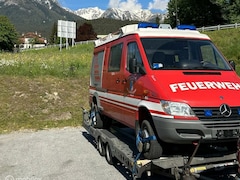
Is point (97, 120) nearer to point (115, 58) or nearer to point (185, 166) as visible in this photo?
point (115, 58)

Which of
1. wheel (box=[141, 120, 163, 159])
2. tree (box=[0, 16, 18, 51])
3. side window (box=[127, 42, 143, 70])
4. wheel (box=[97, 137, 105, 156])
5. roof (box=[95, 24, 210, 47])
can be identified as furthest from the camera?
tree (box=[0, 16, 18, 51])

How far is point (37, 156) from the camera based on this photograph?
25.3ft

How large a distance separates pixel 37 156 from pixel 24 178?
1.59 meters

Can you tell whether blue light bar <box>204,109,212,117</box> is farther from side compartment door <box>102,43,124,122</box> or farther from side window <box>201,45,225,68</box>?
side compartment door <box>102,43,124,122</box>

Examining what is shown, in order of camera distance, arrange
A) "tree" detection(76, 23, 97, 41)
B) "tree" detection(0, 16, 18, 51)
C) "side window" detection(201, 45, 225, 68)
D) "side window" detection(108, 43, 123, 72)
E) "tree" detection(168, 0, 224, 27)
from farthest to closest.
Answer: "tree" detection(0, 16, 18, 51), "tree" detection(76, 23, 97, 41), "tree" detection(168, 0, 224, 27), "side window" detection(108, 43, 123, 72), "side window" detection(201, 45, 225, 68)

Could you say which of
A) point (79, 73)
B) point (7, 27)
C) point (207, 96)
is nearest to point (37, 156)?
point (207, 96)

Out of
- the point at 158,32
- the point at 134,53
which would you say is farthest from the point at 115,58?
the point at 158,32

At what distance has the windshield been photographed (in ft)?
18.2

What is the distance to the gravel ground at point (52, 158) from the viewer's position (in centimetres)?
629

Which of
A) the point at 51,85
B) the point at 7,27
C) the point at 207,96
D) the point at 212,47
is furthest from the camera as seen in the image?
the point at 7,27

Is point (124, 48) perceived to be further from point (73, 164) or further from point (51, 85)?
point (51, 85)

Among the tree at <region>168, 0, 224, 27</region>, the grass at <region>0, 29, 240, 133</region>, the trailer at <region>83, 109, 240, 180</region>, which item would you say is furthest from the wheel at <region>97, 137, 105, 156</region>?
the tree at <region>168, 0, 224, 27</region>

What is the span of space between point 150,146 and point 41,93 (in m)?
10.8

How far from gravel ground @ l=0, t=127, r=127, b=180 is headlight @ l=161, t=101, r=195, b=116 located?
209 cm
